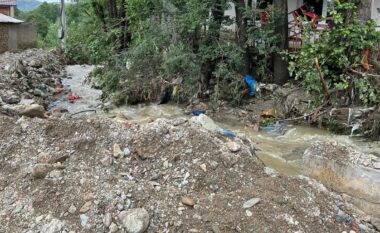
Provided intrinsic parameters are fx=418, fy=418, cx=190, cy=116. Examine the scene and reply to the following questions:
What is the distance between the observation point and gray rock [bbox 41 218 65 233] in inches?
145

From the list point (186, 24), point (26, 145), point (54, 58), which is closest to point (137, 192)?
point (26, 145)

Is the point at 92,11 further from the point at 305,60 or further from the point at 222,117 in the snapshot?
the point at 305,60

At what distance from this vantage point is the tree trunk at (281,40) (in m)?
10.2

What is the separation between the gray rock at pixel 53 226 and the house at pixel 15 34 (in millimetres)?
14094

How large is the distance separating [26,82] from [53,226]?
8428 millimetres

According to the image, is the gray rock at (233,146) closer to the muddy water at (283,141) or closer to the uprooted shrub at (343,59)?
the muddy water at (283,141)

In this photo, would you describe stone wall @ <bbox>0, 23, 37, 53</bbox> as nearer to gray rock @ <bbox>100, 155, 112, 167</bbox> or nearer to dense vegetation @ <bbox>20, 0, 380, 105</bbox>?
dense vegetation @ <bbox>20, 0, 380, 105</bbox>

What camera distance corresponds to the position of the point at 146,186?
13.7ft

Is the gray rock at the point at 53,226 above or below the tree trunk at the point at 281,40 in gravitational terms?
below

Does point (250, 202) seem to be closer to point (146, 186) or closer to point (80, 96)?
point (146, 186)

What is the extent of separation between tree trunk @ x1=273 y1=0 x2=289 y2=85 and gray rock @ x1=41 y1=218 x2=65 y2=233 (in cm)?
777

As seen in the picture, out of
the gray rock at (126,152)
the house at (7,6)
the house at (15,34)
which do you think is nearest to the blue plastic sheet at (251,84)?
the gray rock at (126,152)

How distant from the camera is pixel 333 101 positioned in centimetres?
840

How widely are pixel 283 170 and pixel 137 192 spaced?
9.21 ft
